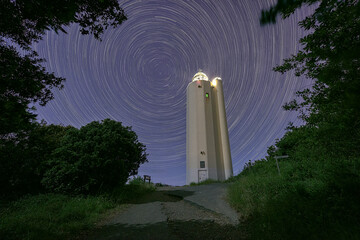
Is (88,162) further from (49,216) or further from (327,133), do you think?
(327,133)

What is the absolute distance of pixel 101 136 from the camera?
9.09 metres

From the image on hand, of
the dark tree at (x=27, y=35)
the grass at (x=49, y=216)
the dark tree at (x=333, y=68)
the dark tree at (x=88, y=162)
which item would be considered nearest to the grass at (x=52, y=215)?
the grass at (x=49, y=216)

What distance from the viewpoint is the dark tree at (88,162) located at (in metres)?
7.88

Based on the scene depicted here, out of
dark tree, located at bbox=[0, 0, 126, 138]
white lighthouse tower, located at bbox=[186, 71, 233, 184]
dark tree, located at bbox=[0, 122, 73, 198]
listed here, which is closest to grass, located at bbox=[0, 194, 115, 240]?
dark tree, located at bbox=[0, 122, 73, 198]

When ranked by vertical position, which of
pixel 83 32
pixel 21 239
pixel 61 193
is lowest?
pixel 21 239

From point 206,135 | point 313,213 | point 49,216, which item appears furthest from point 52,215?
point 206,135

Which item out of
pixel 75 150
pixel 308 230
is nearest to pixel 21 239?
pixel 75 150

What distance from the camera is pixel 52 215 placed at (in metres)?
5.50

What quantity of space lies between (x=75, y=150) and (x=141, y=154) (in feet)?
19.2

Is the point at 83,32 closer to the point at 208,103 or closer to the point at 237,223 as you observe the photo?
the point at 237,223

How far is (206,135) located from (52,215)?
76.1 ft

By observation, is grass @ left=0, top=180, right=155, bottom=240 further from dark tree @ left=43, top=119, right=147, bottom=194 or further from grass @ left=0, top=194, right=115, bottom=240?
dark tree @ left=43, top=119, right=147, bottom=194

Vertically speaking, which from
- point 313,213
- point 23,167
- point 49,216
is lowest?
point 49,216

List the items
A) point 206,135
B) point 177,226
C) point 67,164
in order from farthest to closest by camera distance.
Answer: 1. point 206,135
2. point 67,164
3. point 177,226
